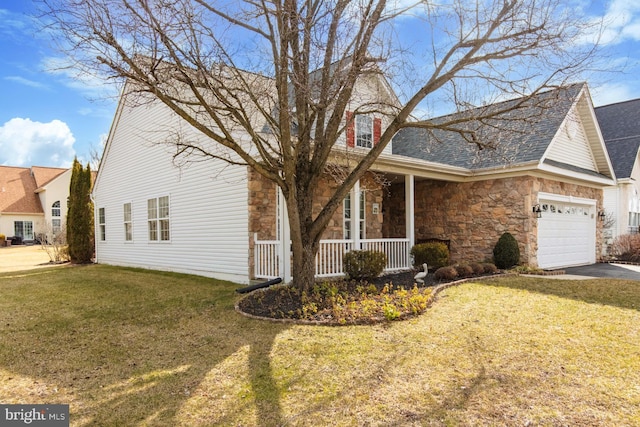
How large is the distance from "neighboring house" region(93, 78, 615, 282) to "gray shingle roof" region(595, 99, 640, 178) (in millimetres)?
3519

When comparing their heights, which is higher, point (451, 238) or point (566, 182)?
point (566, 182)

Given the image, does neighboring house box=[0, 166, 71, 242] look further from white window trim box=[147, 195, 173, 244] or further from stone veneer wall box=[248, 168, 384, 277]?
stone veneer wall box=[248, 168, 384, 277]

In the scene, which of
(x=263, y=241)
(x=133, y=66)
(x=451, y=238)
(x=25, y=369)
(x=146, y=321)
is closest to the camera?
(x=25, y=369)

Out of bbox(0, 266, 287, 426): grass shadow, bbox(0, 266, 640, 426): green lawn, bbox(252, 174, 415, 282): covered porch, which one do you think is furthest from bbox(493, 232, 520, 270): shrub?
bbox(0, 266, 287, 426): grass shadow

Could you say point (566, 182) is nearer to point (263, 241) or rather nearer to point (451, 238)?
point (451, 238)

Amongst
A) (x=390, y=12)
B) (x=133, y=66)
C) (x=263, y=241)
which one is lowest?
(x=263, y=241)

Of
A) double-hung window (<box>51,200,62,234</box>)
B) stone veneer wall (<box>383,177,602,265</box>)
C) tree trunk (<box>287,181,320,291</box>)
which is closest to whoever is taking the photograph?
tree trunk (<box>287,181,320,291</box>)

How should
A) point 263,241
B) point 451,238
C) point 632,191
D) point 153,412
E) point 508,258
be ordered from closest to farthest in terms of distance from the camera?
point 153,412
point 263,241
point 508,258
point 451,238
point 632,191

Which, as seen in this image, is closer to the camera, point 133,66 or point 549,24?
point 133,66

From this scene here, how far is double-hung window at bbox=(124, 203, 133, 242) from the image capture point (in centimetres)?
1429

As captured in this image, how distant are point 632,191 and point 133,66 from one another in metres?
19.7

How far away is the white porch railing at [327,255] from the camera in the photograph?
8938 mm

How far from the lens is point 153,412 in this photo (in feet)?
11.0

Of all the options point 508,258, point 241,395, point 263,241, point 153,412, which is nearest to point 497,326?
point 241,395
